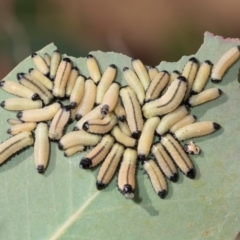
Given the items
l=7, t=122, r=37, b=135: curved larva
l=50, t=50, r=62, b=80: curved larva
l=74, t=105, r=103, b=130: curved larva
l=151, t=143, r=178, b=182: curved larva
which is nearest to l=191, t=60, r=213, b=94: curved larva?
l=151, t=143, r=178, b=182: curved larva

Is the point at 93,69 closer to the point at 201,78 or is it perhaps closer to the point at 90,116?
the point at 90,116

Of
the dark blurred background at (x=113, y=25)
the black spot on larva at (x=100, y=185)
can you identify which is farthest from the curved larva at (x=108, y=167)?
the dark blurred background at (x=113, y=25)

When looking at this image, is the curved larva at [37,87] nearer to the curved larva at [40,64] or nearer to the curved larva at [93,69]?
the curved larva at [40,64]

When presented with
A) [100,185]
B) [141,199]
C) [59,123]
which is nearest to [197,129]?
[141,199]

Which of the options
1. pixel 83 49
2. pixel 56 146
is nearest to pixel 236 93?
pixel 56 146

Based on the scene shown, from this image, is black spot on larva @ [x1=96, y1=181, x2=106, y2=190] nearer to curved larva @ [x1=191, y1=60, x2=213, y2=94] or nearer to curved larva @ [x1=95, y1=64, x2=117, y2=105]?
curved larva @ [x1=95, y1=64, x2=117, y2=105]

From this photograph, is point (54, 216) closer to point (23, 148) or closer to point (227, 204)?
point (23, 148)

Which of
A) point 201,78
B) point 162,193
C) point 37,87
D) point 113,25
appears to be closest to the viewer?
point 162,193
